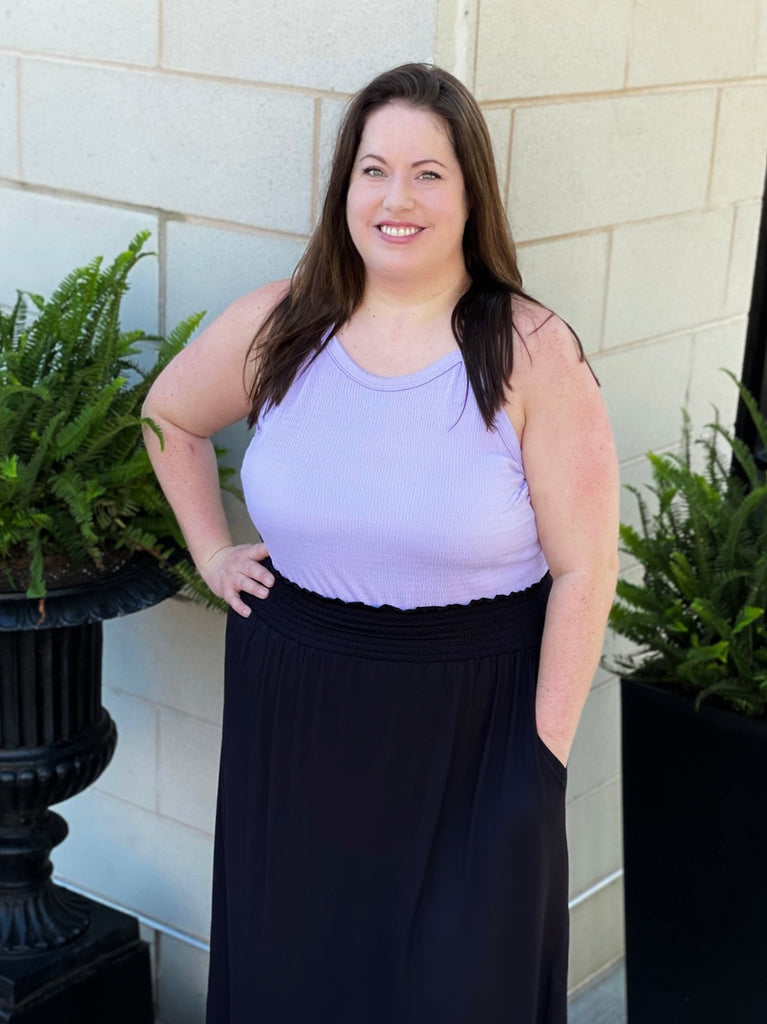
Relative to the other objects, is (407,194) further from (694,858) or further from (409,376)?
(694,858)

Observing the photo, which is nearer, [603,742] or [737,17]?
[737,17]

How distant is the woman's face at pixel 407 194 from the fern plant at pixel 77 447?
59 cm

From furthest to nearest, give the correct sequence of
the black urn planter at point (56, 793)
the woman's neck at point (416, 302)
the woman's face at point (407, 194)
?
the black urn planter at point (56, 793) → the woman's neck at point (416, 302) → the woman's face at point (407, 194)

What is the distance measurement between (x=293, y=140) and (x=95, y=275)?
445mm

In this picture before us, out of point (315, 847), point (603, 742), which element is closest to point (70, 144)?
point (315, 847)

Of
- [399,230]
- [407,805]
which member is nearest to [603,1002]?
[407,805]

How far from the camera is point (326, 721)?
236 centimetres

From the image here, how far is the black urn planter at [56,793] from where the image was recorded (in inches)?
105

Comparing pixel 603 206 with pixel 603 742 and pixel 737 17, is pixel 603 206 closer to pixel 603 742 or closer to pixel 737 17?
pixel 737 17

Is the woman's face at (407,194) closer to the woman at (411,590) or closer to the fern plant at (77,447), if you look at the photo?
the woman at (411,590)

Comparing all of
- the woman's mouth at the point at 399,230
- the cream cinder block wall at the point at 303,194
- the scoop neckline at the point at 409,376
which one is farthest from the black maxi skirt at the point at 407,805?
the cream cinder block wall at the point at 303,194

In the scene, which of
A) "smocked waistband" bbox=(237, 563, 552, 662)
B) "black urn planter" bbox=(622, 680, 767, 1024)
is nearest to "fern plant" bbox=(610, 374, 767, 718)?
"black urn planter" bbox=(622, 680, 767, 1024)

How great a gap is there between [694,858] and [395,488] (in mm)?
1174

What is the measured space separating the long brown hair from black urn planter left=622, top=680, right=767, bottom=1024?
3.20 ft
